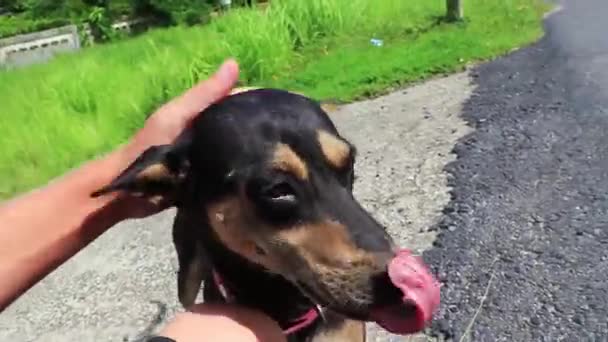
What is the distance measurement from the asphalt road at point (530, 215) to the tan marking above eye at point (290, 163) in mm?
2230

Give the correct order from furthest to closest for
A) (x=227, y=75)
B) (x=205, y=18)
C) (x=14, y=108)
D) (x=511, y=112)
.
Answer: (x=205, y=18), (x=14, y=108), (x=511, y=112), (x=227, y=75)

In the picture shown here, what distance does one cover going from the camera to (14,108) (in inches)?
380

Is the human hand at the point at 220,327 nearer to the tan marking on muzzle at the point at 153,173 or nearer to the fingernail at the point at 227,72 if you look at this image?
the tan marking on muzzle at the point at 153,173

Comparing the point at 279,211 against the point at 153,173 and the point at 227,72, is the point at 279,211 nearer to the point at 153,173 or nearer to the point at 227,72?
the point at 153,173

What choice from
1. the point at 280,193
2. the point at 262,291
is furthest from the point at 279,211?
the point at 262,291

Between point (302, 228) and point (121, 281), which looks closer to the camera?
point (302, 228)

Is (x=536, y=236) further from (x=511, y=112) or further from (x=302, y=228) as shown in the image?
(x=302, y=228)

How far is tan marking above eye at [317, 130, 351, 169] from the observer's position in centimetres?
261

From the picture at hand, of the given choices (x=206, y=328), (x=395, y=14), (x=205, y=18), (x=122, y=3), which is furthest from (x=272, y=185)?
(x=122, y=3)

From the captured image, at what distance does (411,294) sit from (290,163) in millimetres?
521

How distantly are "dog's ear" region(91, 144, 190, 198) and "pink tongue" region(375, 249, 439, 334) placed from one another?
70 cm

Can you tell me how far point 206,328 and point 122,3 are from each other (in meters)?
18.5

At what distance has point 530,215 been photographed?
19.0 ft

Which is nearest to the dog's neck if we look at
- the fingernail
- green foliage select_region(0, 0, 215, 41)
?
the fingernail
